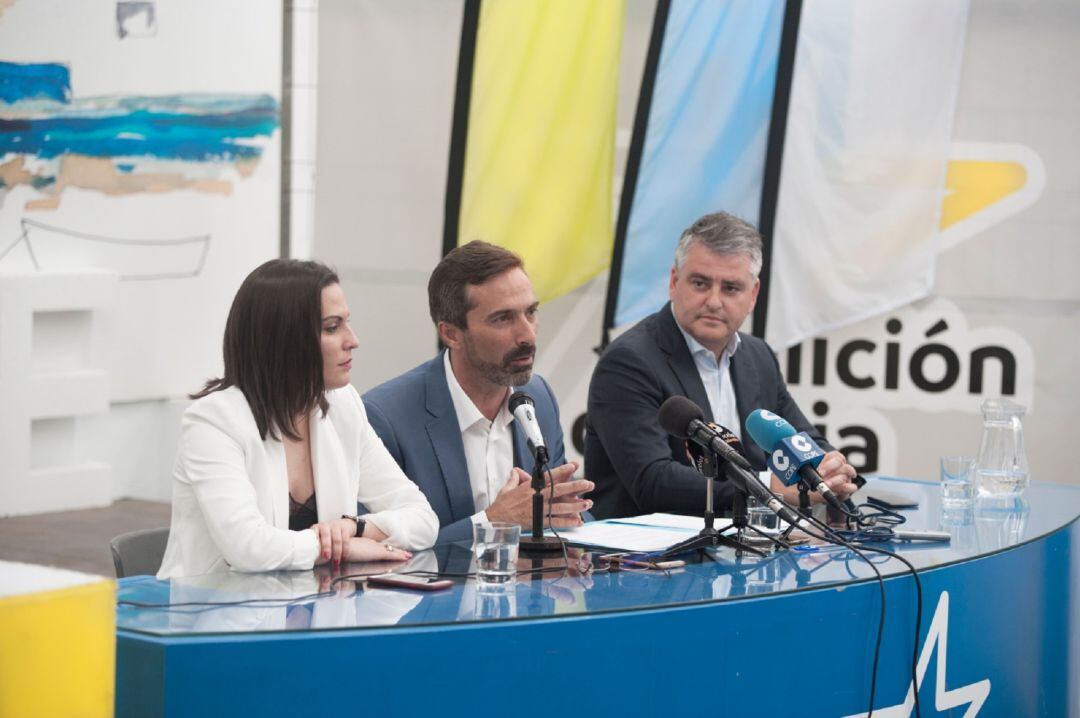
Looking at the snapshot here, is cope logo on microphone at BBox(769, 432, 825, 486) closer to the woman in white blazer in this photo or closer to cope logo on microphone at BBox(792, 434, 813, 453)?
cope logo on microphone at BBox(792, 434, 813, 453)

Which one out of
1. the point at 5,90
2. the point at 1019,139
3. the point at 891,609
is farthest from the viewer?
the point at 5,90

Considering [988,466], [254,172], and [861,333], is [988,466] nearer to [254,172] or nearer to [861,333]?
[861,333]

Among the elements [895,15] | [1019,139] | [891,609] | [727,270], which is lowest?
[891,609]

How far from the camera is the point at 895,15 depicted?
5246mm

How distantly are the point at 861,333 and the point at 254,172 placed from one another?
153 inches

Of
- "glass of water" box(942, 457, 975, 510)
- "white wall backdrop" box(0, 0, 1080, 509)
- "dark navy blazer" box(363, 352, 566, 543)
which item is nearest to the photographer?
"dark navy blazer" box(363, 352, 566, 543)

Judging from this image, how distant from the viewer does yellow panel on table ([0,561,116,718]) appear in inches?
65.3

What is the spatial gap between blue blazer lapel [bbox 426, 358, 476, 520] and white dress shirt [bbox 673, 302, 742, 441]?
0.73 m

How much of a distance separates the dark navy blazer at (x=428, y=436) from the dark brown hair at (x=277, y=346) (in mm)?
373

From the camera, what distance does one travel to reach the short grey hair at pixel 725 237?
11.8ft

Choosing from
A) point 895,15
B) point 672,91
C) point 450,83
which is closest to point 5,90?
point 450,83

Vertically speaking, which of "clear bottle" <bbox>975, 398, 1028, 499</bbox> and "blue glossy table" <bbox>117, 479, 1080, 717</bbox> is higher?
"clear bottle" <bbox>975, 398, 1028, 499</bbox>

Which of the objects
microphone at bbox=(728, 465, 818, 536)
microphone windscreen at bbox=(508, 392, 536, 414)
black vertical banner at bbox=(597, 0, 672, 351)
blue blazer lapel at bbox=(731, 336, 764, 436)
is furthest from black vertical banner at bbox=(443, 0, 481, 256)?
microphone at bbox=(728, 465, 818, 536)

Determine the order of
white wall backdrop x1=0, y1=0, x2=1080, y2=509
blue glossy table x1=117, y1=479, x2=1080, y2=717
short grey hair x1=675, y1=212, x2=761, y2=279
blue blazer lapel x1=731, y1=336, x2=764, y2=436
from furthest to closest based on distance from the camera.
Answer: white wall backdrop x1=0, y1=0, x2=1080, y2=509 < blue blazer lapel x1=731, y1=336, x2=764, y2=436 < short grey hair x1=675, y1=212, x2=761, y2=279 < blue glossy table x1=117, y1=479, x2=1080, y2=717
